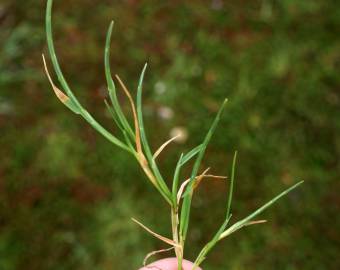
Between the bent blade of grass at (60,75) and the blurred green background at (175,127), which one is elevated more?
the bent blade of grass at (60,75)

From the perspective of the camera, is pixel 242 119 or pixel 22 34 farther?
pixel 22 34

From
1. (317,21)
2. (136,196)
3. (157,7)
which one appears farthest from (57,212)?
(317,21)

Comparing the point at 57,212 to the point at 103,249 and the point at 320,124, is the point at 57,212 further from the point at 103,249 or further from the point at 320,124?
the point at 320,124

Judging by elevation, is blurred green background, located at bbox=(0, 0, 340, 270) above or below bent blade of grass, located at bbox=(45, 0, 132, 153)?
below

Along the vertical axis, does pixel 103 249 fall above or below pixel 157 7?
below

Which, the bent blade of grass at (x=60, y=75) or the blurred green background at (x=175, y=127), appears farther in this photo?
the blurred green background at (x=175, y=127)

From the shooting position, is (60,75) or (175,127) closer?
(60,75)

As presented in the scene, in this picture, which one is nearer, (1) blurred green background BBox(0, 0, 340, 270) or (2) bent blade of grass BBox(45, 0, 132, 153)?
(2) bent blade of grass BBox(45, 0, 132, 153)

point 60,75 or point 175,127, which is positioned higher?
point 60,75
